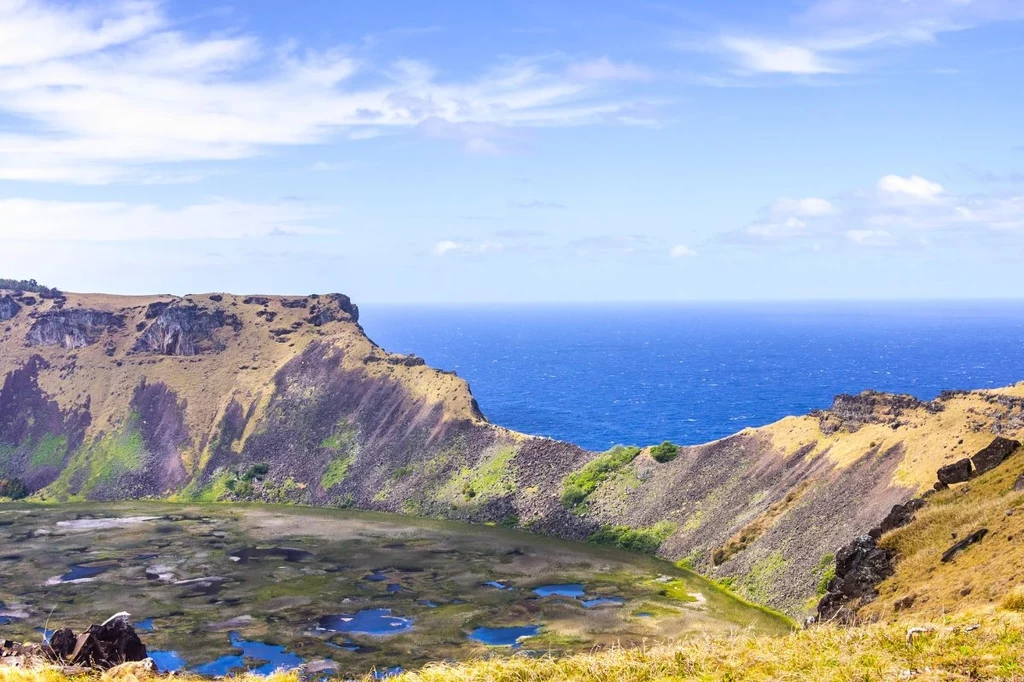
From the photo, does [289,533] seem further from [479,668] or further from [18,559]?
[479,668]

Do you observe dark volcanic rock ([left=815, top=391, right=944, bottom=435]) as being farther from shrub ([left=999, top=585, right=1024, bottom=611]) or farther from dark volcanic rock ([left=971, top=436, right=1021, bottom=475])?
shrub ([left=999, top=585, right=1024, bottom=611])

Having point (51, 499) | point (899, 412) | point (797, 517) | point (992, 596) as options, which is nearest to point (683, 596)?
point (797, 517)

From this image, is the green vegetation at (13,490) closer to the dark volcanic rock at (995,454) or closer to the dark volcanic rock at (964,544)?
the dark volcanic rock at (995,454)

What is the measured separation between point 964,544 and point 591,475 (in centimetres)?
9557

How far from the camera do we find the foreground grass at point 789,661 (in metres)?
23.9

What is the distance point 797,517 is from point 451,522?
6132cm

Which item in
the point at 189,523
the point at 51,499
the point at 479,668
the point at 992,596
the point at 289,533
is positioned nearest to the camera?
the point at 479,668

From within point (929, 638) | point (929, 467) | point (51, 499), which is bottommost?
point (51, 499)

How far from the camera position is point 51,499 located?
183500 mm

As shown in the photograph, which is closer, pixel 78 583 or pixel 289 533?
pixel 78 583

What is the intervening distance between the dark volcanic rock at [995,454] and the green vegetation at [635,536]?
61040mm

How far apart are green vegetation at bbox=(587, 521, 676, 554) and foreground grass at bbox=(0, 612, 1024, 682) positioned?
101786 millimetres

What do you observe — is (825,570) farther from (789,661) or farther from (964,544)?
Result: (789,661)

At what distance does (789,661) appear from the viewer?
26188mm
